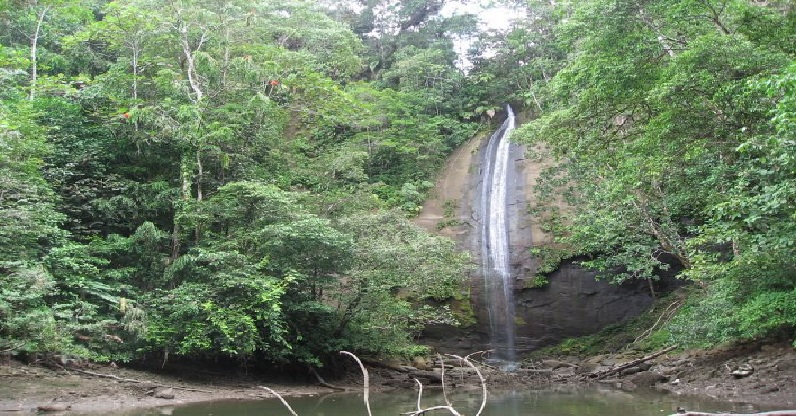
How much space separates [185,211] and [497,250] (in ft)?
43.6

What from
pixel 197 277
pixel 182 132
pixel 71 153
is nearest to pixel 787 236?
pixel 197 277

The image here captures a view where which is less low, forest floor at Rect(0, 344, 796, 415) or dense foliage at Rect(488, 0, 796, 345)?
dense foliage at Rect(488, 0, 796, 345)

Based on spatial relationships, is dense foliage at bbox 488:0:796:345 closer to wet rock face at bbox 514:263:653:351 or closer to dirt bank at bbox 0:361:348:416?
wet rock face at bbox 514:263:653:351

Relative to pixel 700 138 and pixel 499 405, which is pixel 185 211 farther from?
pixel 700 138

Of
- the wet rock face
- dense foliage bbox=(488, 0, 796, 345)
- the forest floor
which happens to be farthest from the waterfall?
dense foliage bbox=(488, 0, 796, 345)

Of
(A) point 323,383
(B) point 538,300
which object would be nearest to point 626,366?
(B) point 538,300

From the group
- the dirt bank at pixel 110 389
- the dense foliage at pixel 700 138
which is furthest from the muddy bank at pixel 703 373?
the dirt bank at pixel 110 389

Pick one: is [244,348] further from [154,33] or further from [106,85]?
[154,33]

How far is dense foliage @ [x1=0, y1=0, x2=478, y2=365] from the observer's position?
13188 mm

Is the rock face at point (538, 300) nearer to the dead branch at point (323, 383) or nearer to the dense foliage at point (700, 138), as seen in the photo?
the dense foliage at point (700, 138)

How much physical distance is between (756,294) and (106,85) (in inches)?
741

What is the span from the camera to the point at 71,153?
1678cm

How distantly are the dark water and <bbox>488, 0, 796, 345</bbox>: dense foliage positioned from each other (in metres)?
1.93

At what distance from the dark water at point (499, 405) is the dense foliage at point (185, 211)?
1519mm
